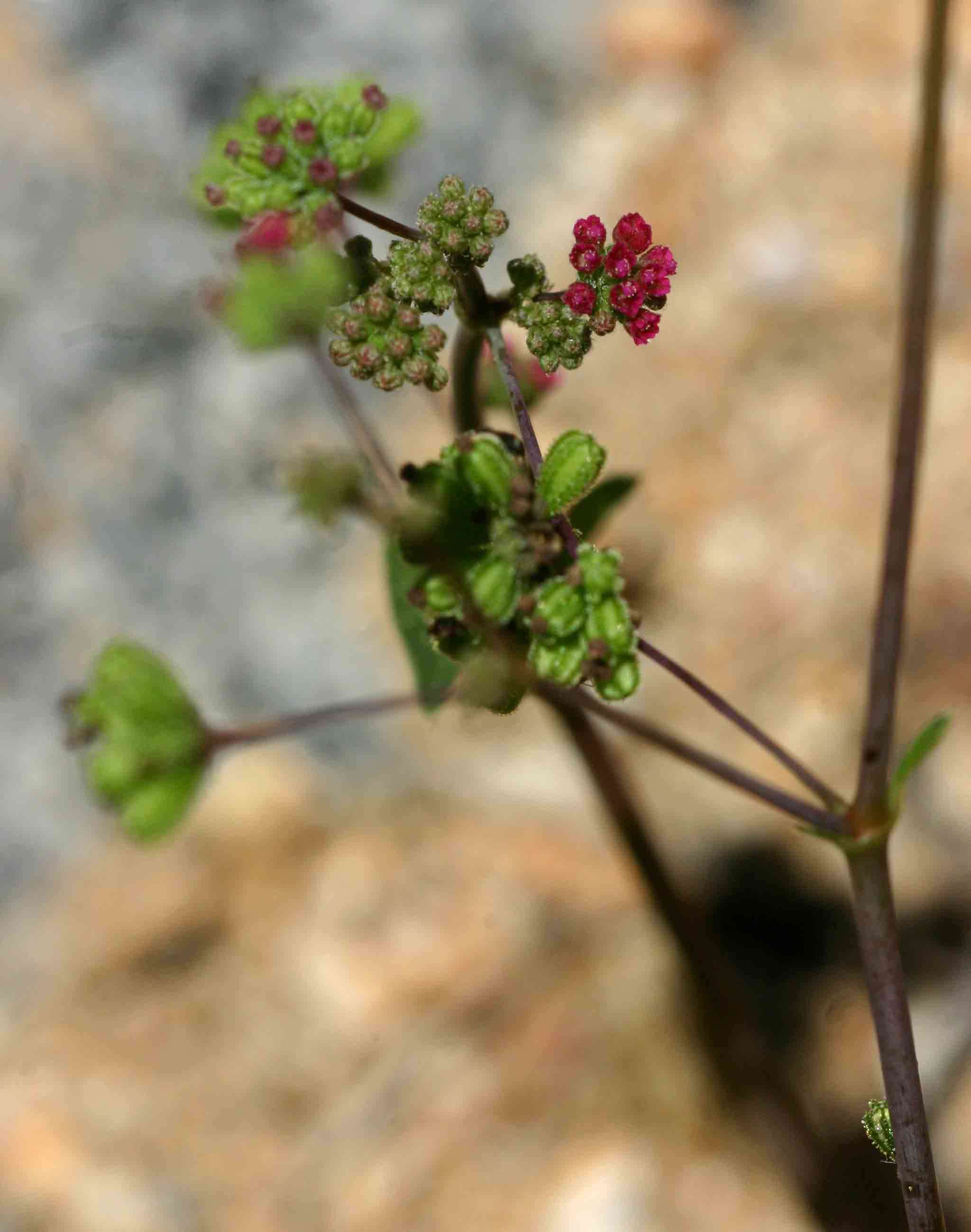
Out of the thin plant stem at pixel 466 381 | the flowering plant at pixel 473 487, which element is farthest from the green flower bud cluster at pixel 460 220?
the thin plant stem at pixel 466 381

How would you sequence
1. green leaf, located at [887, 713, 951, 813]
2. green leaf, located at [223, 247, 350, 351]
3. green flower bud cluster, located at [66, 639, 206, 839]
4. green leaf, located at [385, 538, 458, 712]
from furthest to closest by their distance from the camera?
1. green leaf, located at [385, 538, 458, 712]
2. green flower bud cluster, located at [66, 639, 206, 839]
3. green leaf, located at [887, 713, 951, 813]
4. green leaf, located at [223, 247, 350, 351]

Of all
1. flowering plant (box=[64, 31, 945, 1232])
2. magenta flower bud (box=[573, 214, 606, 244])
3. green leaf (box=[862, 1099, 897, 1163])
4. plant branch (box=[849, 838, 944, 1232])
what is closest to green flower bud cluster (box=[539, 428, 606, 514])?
flowering plant (box=[64, 31, 945, 1232])

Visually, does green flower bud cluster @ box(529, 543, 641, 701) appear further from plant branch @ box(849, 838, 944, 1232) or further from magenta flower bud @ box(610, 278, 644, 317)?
plant branch @ box(849, 838, 944, 1232)

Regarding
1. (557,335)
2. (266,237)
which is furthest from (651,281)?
(266,237)

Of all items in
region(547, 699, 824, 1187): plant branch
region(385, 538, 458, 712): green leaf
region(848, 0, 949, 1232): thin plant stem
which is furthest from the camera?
region(547, 699, 824, 1187): plant branch

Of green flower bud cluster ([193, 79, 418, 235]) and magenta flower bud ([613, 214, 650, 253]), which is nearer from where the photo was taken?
magenta flower bud ([613, 214, 650, 253])

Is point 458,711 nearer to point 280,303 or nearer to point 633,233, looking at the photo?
point 633,233

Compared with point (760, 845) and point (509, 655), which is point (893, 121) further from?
point (509, 655)

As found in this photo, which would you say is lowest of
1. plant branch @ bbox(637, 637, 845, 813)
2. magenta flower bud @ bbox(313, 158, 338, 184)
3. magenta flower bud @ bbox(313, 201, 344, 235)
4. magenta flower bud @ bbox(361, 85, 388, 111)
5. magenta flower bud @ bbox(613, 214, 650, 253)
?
plant branch @ bbox(637, 637, 845, 813)
